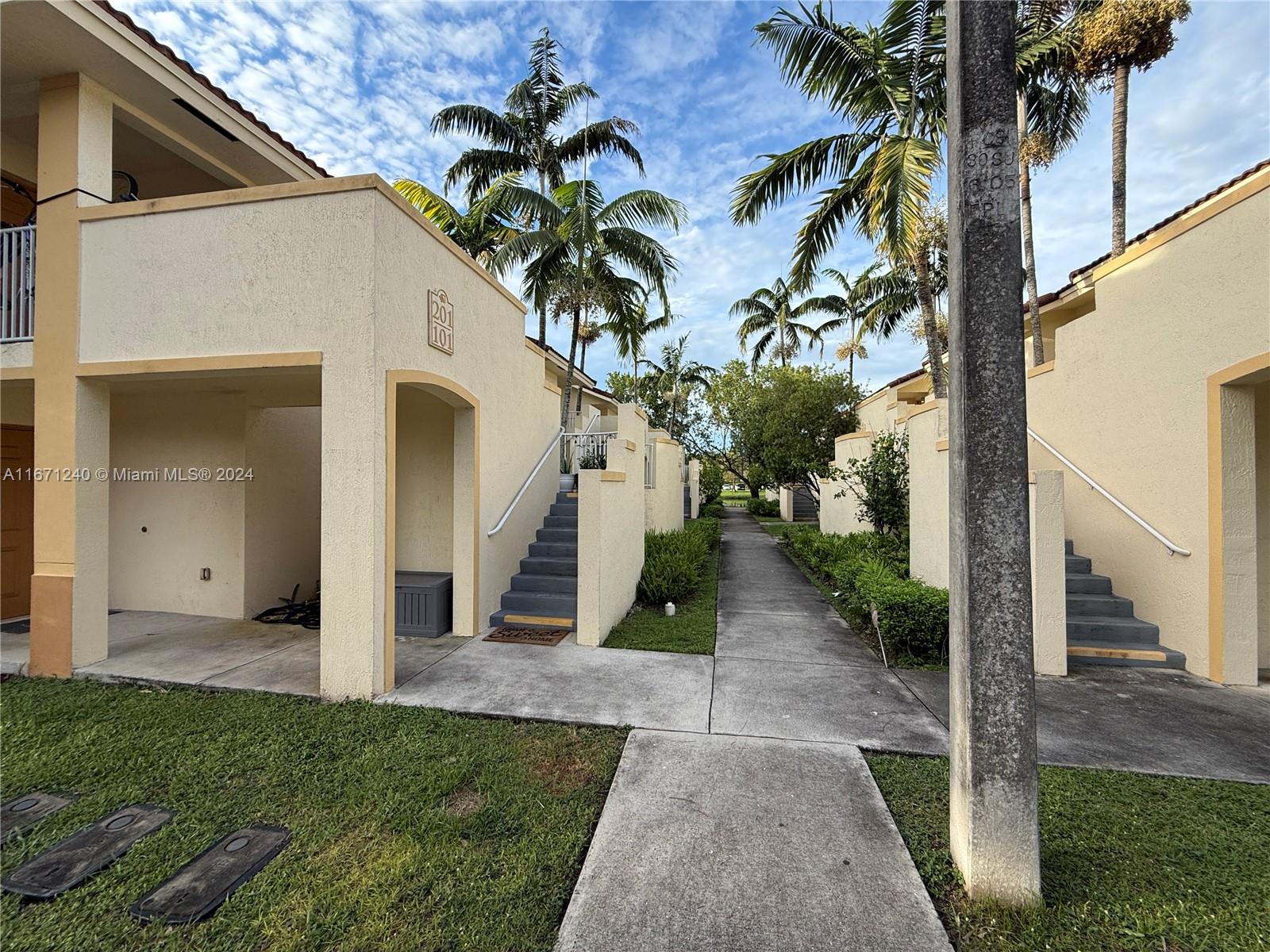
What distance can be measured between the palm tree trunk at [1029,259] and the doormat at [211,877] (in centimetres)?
1177

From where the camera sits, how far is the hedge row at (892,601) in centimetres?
562

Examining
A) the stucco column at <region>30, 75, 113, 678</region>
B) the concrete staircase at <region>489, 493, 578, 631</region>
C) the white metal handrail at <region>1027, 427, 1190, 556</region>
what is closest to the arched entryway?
the concrete staircase at <region>489, 493, 578, 631</region>

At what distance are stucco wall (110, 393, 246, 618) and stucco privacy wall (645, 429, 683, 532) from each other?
613 cm

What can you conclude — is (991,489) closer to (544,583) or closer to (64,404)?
(544,583)

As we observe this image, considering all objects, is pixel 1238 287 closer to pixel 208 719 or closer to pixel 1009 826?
pixel 1009 826

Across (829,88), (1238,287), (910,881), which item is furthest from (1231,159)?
(910,881)

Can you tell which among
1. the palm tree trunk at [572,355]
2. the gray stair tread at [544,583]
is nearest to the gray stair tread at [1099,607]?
the gray stair tread at [544,583]

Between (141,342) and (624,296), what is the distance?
28.3 feet

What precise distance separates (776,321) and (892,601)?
2321 cm

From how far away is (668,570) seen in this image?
8188 millimetres

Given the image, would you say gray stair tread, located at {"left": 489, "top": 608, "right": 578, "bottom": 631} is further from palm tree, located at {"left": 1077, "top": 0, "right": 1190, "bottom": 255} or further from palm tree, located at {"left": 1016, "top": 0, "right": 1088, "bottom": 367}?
palm tree, located at {"left": 1077, "top": 0, "right": 1190, "bottom": 255}

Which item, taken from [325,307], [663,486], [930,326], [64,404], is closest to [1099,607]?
[930,326]

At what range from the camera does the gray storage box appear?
20.6ft

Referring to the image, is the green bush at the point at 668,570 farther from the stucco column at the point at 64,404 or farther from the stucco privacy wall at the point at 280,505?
the stucco column at the point at 64,404
